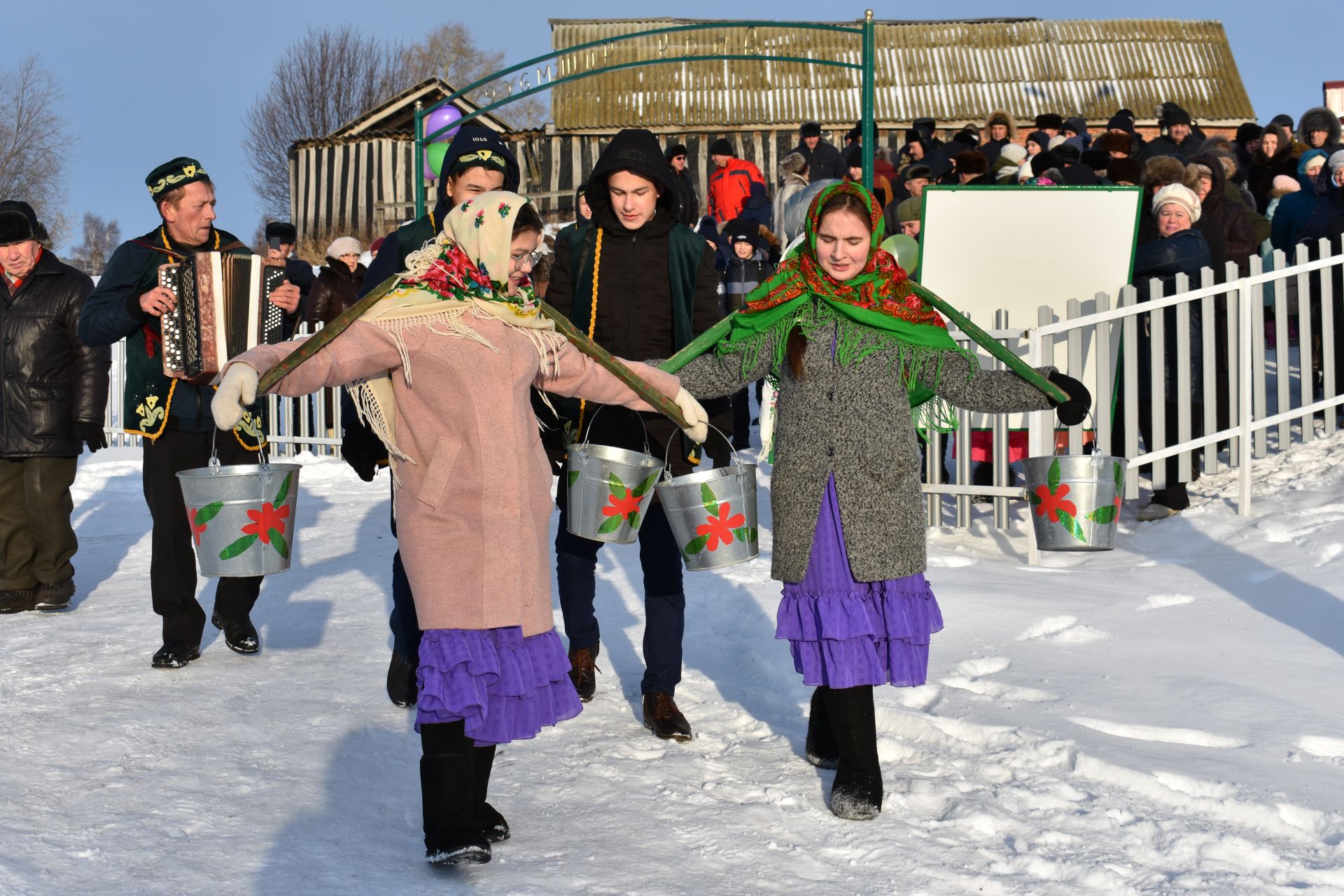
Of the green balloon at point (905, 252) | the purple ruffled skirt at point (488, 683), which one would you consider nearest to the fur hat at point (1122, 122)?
the green balloon at point (905, 252)

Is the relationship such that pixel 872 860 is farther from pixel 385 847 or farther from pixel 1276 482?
pixel 1276 482

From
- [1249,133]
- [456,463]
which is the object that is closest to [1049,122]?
[1249,133]

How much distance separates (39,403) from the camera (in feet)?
23.1

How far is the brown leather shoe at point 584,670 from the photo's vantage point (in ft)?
16.6

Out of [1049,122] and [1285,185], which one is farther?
[1049,122]

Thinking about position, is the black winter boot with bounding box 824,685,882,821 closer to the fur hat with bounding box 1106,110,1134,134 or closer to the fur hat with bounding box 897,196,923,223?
the fur hat with bounding box 897,196,923,223

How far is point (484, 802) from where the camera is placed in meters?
3.75

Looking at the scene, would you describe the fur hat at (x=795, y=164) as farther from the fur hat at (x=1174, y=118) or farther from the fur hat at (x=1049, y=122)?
the fur hat at (x=1049, y=122)

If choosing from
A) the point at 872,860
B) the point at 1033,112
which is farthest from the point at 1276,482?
the point at 1033,112

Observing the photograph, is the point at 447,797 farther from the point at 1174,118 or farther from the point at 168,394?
the point at 1174,118

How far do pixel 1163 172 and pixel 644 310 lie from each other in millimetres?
5640

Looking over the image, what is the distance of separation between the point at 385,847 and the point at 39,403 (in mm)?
4325

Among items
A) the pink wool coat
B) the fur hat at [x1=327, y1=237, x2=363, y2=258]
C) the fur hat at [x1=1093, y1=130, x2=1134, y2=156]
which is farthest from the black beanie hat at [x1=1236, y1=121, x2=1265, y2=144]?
the pink wool coat

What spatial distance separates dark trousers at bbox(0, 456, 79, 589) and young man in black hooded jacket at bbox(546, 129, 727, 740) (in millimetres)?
3483
